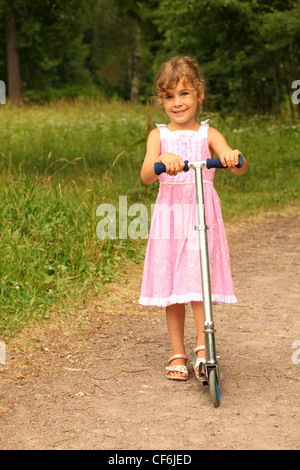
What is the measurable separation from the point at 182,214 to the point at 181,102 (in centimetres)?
57

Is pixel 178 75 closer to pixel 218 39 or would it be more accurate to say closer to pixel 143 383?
pixel 143 383

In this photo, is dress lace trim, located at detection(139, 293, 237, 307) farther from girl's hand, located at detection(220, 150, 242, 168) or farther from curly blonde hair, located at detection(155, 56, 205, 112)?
curly blonde hair, located at detection(155, 56, 205, 112)

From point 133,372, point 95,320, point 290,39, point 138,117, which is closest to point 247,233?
point 95,320

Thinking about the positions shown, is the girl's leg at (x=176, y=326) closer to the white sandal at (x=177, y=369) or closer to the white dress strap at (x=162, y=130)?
the white sandal at (x=177, y=369)

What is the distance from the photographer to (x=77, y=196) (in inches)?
268

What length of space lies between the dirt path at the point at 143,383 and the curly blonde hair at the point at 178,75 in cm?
149

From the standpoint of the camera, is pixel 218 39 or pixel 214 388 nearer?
pixel 214 388

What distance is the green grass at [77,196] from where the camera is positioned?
5.00 m

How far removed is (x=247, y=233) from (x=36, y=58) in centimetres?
2527

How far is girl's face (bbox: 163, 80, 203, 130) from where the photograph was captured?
352 centimetres

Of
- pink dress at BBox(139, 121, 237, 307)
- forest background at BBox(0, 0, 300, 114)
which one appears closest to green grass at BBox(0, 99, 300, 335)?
pink dress at BBox(139, 121, 237, 307)

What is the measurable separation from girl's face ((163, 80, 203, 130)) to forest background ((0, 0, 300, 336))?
1755mm

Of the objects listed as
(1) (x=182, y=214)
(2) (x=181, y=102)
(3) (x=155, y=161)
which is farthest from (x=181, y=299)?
(2) (x=181, y=102)

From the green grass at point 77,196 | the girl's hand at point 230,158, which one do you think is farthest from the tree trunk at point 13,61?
the girl's hand at point 230,158
